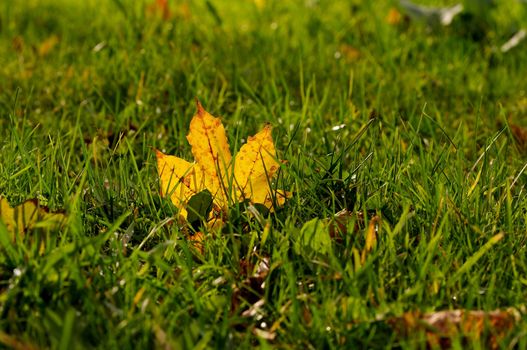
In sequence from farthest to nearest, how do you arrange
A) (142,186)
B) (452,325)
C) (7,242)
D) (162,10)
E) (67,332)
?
(162,10) → (142,186) → (7,242) → (452,325) → (67,332)

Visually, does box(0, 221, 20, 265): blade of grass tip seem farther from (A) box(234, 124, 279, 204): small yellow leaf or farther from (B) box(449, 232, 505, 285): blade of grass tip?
(B) box(449, 232, 505, 285): blade of grass tip

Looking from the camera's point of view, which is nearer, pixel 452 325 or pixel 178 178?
pixel 452 325

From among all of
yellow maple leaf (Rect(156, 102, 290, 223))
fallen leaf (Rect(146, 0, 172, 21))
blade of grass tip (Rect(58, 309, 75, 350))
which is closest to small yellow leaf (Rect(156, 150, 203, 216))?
yellow maple leaf (Rect(156, 102, 290, 223))

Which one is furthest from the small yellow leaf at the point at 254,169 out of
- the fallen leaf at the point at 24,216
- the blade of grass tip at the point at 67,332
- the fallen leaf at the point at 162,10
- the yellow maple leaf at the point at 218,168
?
the fallen leaf at the point at 162,10

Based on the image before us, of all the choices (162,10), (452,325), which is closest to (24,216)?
(452,325)

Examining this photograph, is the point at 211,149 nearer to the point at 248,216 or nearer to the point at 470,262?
the point at 248,216

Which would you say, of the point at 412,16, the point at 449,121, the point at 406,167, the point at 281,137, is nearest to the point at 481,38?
the point at 412,16

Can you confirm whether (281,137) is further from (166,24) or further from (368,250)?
(166,24)
